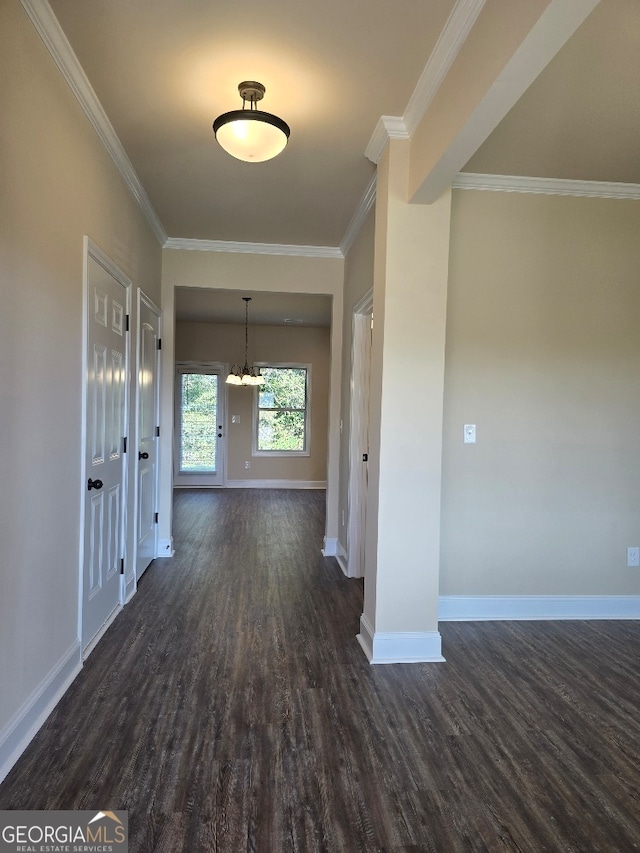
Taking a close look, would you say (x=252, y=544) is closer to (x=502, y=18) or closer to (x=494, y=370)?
(x=494, y=370)

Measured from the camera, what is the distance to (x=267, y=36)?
6.64 ft

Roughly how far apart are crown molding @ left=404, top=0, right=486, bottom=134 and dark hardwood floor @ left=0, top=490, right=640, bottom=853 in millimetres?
2746

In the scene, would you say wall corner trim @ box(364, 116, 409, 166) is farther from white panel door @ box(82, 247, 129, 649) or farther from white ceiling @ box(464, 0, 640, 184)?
white panel door @ box(82, 247, 129, 649)

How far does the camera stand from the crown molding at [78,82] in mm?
1888

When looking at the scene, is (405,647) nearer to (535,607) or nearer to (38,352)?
(535,607)

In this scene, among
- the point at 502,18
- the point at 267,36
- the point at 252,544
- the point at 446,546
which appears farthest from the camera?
the point at 252,544

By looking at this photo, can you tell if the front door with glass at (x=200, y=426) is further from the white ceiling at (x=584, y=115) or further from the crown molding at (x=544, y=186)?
the white ceiling at (x=584, y=115)

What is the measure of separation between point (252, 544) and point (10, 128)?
156 inches

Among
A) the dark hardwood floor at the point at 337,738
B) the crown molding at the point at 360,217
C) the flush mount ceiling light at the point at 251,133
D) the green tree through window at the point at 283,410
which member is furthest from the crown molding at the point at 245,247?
the green tree through window at the point at 283,410

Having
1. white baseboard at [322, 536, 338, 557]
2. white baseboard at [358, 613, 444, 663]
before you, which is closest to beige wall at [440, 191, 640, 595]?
white baseboard at [358, 613, 444, 663]

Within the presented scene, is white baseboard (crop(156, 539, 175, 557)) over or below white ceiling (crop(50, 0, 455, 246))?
below

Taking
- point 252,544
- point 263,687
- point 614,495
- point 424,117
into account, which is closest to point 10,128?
point 424,117

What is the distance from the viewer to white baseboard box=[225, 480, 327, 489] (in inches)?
340

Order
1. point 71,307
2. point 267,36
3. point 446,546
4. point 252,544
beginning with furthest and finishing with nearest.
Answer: point 252,544
point 446,546
point 71,307
point 267,36
